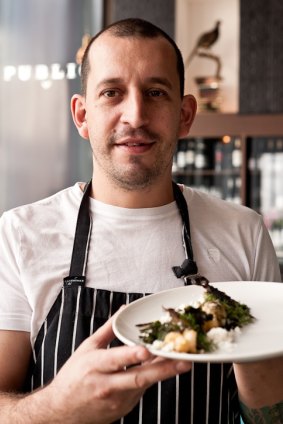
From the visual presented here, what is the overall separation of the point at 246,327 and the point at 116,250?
1.61 feet

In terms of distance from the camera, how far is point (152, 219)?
168 cm

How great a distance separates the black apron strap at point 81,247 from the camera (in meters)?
1.57

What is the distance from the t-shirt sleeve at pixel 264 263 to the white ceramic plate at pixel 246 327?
0.30 m

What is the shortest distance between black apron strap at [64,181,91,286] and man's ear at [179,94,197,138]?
0.33m

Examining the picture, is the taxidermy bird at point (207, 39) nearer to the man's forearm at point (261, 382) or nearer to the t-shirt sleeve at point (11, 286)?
the t-shirt sleeve at point (11, 286)

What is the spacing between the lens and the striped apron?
1521 millimetres

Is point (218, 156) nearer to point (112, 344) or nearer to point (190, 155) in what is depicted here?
point (190, 155)

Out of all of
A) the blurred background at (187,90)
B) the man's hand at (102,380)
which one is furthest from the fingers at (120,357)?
the blurred background at (187,90)

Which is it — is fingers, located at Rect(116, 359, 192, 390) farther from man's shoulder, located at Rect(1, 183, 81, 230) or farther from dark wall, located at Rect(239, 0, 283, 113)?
dark wall, located at Rect(239, 0, 283, 113)

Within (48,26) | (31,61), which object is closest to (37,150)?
(31,61)

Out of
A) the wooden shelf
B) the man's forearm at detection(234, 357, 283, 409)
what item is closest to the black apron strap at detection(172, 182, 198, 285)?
the man's forearm at detection(234, 357, 283, 409)

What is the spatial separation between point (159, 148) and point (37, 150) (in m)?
2.76

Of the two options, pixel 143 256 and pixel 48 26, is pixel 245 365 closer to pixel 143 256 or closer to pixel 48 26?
pixel 143 256

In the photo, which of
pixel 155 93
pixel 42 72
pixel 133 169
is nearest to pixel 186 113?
pixel 155 93
